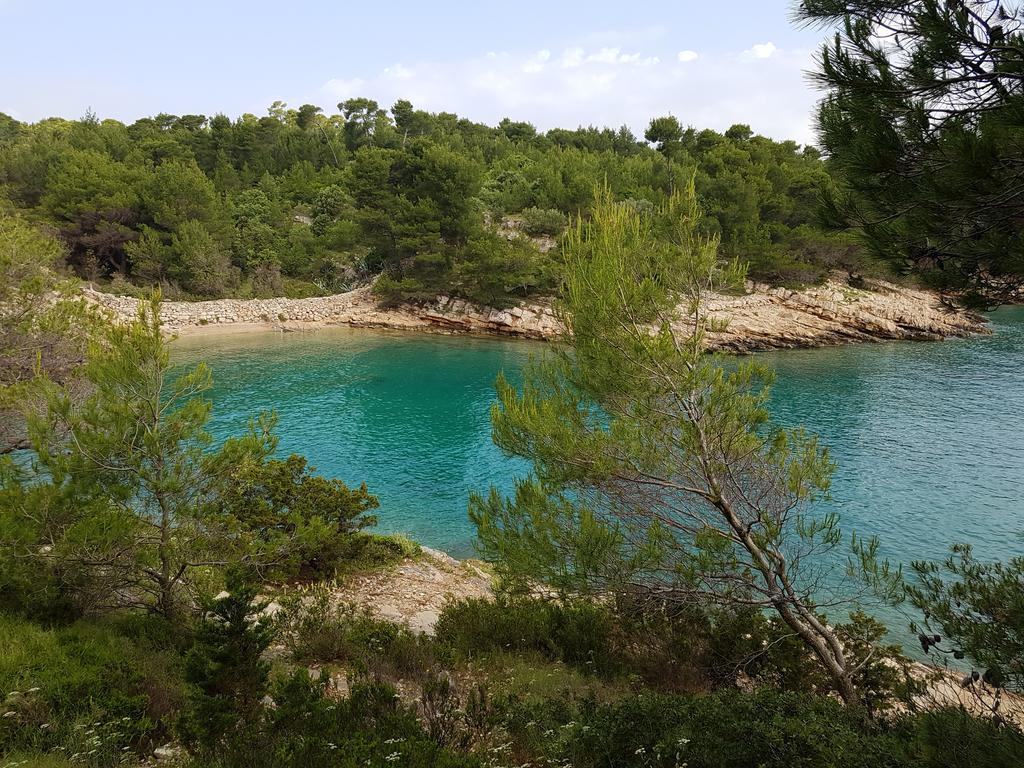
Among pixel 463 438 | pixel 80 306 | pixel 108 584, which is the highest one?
pixel 80 306

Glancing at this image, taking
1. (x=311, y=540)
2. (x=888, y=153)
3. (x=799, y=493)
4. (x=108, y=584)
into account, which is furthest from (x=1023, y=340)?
(x=108, y=584)

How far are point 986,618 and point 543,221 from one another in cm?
4192

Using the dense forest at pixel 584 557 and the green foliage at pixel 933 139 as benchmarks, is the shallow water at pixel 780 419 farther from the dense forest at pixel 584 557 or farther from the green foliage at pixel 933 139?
the green foliage at pixel 933 139

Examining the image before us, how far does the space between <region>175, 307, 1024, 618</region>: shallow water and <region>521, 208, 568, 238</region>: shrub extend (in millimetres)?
12290

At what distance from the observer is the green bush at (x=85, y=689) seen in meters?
4.24

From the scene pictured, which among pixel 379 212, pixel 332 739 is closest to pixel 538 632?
pixel 332 739

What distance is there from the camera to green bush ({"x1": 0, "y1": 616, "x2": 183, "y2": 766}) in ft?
13.9

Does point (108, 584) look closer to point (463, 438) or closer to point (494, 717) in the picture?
point (494, 717)

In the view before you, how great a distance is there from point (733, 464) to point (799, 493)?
83cm

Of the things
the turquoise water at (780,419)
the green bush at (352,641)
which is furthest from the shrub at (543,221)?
the green bush at (352,641)

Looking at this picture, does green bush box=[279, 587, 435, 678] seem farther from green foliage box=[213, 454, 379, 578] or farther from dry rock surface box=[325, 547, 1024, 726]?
dry rock surface box=[325, 547, 1024, 726]

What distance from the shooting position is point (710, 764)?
3.97 m

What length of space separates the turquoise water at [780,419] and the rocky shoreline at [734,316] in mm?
2035

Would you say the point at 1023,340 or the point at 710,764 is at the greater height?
the point at 1023,340
